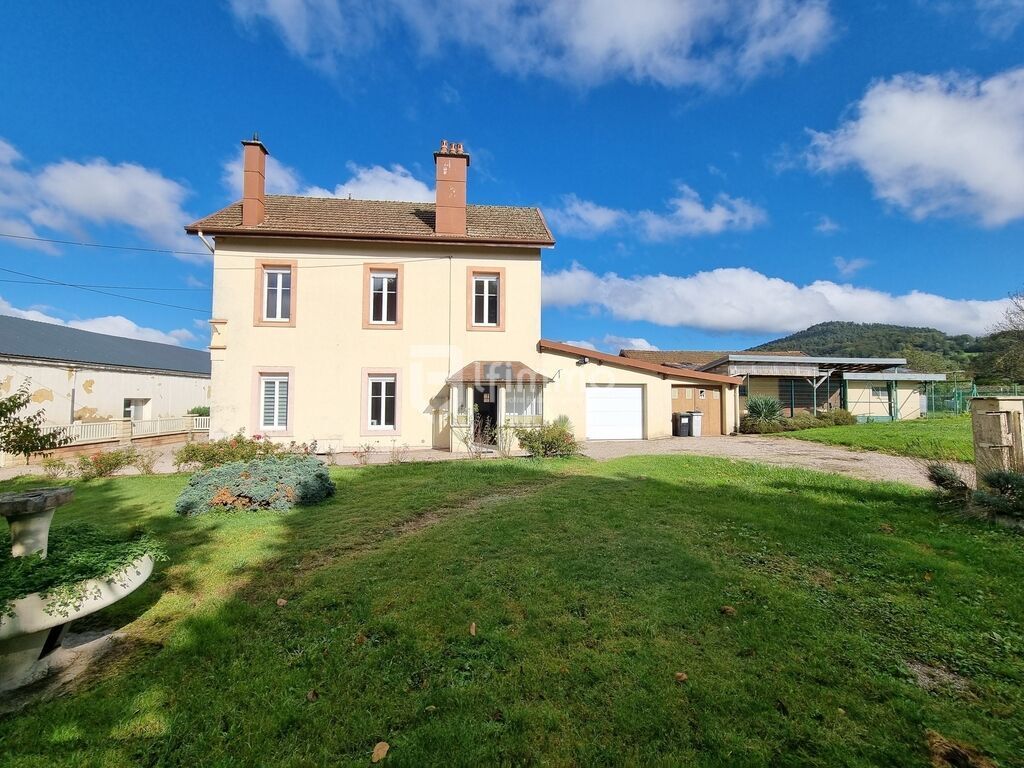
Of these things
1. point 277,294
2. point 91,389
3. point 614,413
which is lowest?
point 614,413

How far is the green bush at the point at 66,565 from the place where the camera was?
8.79 feet

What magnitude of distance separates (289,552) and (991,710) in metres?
5.93

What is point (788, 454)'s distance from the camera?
1278 centimetres

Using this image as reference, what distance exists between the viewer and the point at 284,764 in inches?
85.7

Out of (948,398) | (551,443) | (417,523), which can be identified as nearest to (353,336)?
(551,443)

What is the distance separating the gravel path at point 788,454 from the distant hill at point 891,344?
41.0m

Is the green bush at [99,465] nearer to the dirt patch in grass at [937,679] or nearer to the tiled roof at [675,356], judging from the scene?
the dirt patch in grass at [937,679]

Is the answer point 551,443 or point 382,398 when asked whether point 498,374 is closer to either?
point 551,443

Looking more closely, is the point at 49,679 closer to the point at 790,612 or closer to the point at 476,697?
the point at 476,697

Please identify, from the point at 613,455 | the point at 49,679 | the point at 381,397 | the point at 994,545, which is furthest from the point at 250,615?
the point at 381,397

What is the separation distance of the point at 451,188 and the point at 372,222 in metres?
3.10

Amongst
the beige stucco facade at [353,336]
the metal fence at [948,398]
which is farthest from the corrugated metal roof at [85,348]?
the metal fence at [948,398]

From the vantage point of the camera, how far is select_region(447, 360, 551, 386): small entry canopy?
14.6 metres

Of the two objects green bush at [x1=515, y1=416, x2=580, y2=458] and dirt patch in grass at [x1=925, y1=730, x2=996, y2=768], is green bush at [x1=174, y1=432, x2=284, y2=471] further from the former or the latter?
dirt patch in grass at [x1=925, y1=730, x2=996, y2=768]
